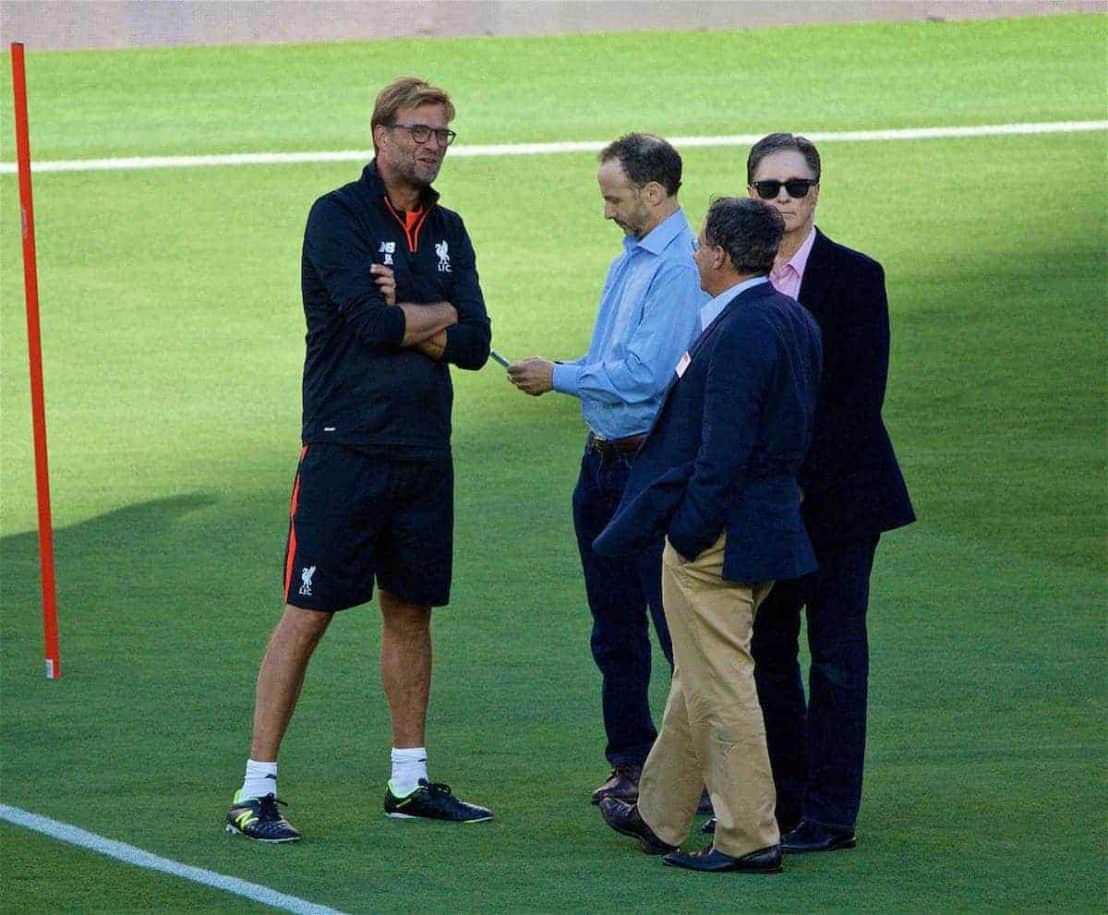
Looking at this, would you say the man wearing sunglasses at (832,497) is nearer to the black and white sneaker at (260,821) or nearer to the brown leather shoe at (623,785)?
the brown leather shoe at (623,785)

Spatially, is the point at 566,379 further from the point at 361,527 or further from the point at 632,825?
the point at 632,825

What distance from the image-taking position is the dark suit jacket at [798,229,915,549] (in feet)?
22.0

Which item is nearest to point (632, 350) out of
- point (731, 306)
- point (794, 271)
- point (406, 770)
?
point (794, 271)

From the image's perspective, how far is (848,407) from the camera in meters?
6.73

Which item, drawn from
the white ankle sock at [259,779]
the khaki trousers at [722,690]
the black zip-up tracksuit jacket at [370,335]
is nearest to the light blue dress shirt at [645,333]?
the black zip-up tracksuit jacket at [370,335]

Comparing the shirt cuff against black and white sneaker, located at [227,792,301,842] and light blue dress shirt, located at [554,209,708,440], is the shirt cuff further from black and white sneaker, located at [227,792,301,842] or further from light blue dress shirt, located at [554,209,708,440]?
black and white sneaker, located at [227,792,301,842]

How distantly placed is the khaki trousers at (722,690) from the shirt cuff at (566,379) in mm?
734

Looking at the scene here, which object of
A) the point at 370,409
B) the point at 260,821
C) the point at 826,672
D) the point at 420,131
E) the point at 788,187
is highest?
the point at 420,131

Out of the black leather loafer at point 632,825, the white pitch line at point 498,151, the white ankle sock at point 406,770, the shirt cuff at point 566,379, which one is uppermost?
the white pitch line at point 498,151

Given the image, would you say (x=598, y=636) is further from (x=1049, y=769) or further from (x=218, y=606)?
(x=218, y=606)

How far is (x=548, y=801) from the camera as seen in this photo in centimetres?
743

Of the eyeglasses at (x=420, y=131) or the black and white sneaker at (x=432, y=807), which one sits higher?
the eyeglasses at (x=420, y=131)

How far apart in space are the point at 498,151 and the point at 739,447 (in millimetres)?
13562

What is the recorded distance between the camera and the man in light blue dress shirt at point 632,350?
275 inches
